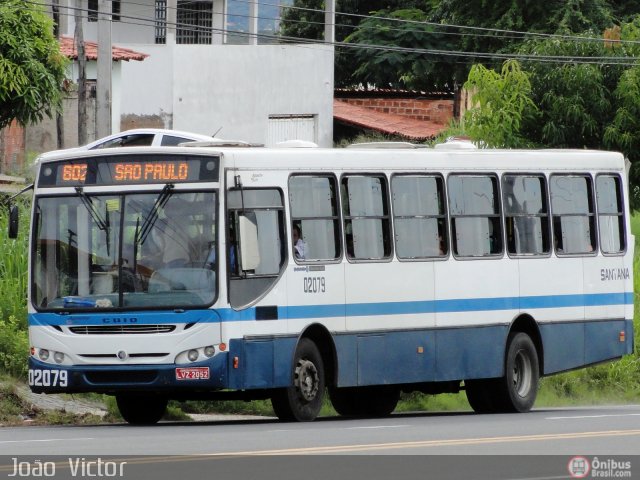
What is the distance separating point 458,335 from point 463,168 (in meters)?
1.92

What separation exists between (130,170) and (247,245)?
4.74ft

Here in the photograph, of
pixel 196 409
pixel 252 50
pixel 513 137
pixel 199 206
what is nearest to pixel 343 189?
pixel 199 206

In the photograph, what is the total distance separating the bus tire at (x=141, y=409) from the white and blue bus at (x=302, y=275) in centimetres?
2

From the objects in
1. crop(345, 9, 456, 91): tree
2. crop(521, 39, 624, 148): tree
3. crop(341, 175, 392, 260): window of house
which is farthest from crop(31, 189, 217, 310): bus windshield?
crop(345, 9, 456, 91): tree

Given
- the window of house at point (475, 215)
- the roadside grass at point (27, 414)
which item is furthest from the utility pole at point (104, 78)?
the window of house at point (475, 215)

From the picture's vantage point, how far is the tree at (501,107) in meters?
31.3

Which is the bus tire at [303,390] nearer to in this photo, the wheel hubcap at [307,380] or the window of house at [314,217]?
the wheel hubcap at [307,380]

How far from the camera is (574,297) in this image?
67.9ft

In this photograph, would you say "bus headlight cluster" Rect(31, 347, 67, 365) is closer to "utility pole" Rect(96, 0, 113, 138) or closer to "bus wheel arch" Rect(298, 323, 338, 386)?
"bus wheel arch" Rect(298, 323, 338, 386)

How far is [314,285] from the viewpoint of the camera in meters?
17.1

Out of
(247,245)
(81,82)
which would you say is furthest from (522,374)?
(81,82)

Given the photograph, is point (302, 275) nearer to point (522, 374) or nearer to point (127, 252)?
point (127, 252)

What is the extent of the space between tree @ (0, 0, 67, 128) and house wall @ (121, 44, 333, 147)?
13026 millimetres

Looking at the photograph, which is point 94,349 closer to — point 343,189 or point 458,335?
point 343,189
